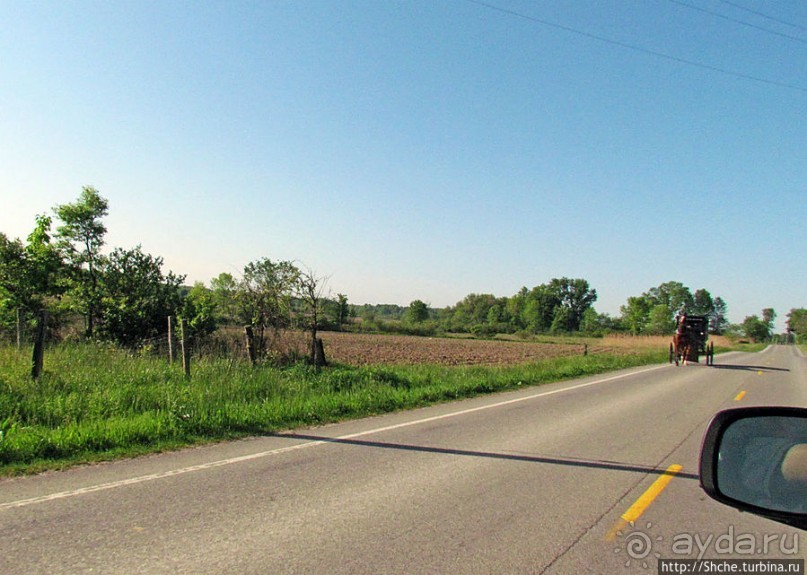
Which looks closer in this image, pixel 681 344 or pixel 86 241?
pixel 86 241

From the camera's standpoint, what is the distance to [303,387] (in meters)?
11.9

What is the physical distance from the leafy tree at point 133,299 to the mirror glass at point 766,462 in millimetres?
16611

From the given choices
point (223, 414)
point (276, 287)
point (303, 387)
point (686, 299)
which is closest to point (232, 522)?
point (223, 414)

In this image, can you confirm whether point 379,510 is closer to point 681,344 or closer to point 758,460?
point 758,460

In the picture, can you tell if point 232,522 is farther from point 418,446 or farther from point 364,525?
point 418,446

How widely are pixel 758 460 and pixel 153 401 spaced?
9.10 metres

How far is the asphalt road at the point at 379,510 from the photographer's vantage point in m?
3.94

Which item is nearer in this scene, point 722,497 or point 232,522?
point 722,497

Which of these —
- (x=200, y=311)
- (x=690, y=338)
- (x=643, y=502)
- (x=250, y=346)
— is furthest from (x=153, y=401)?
(x=690, y=338)

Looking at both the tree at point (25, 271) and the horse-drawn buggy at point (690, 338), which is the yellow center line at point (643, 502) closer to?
the tree at point (25, 271)

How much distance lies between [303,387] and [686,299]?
502ft

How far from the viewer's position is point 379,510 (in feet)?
16.3

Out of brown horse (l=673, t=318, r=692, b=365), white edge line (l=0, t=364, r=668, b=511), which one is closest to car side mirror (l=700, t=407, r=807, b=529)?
white edge line (l=0, t=364, r=668, b=511)

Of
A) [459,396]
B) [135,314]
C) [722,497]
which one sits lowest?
[459,396]
